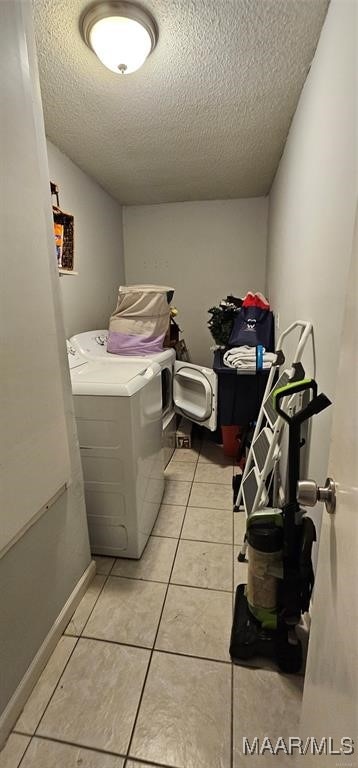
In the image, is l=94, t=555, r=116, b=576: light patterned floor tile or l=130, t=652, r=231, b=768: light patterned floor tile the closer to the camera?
l=130, t=652, r=231, b=768: light patterned floor tile

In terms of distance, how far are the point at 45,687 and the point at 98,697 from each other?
7.6 inches

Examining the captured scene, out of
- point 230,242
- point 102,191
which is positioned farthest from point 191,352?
point 102,191

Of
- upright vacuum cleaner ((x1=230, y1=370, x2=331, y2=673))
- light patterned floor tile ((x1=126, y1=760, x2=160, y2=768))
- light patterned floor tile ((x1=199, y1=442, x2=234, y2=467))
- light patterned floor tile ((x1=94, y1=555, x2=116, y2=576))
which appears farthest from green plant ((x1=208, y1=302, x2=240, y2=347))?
light patterned floor tile ((x1=126, y1=760, x2=160, y2=768))

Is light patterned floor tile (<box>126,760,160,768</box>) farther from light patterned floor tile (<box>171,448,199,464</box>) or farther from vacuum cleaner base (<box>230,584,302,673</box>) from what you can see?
light patterned floor tile (<box>171,448,199,464</box>)

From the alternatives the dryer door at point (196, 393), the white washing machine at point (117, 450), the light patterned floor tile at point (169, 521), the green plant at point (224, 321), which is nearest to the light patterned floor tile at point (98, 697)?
the white washing machine at point (117, 450)

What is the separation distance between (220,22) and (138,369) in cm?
147

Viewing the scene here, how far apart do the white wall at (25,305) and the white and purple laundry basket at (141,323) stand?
1207 mm

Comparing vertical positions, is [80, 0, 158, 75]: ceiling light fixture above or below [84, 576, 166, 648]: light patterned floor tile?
above

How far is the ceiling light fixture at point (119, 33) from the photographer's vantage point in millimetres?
1179

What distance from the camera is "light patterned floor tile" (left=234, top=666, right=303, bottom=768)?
94 centimetres

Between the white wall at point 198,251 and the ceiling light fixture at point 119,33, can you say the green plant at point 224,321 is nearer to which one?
the white wall at point 198,251

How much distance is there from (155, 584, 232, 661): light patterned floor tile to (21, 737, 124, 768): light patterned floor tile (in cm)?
34

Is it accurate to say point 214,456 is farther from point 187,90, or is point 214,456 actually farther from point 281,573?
point 187,90

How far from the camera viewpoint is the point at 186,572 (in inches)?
61.9
